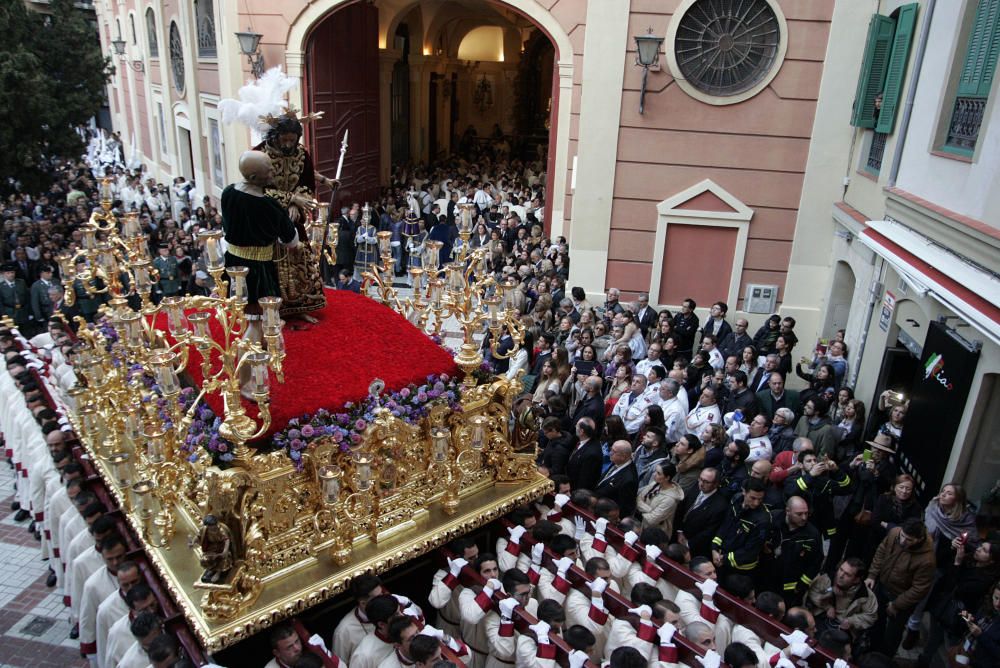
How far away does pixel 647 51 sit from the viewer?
1072 cm

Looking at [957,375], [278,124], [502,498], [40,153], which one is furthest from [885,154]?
[40,153]

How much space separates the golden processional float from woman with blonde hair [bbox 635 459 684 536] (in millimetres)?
881

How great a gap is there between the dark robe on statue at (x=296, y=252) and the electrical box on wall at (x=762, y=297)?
8037 mm

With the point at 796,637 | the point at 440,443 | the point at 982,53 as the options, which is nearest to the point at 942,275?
the point at 982,53

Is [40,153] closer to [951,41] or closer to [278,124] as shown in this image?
[278,124]

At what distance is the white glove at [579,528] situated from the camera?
19.4 ft

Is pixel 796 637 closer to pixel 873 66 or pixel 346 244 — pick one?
pixel 873 66

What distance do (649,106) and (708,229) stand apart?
7.14ft

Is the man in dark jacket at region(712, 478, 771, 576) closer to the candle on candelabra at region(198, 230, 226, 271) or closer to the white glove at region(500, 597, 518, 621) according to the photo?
the white glove at region(500, 597, 518, 621)

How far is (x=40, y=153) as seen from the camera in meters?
14.4

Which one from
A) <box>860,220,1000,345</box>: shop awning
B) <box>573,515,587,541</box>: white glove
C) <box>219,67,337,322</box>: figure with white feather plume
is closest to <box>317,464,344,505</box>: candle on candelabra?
<box>219,67,337,322</box>: figure with white feather plume

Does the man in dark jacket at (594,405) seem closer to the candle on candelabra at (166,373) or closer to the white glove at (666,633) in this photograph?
the white glove at (666,633)

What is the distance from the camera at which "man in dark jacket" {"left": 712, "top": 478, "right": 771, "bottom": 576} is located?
5.55m

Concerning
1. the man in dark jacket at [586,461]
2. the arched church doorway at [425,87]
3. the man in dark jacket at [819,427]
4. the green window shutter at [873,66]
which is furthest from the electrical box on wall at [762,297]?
the man in dark jacket at [586,461]
